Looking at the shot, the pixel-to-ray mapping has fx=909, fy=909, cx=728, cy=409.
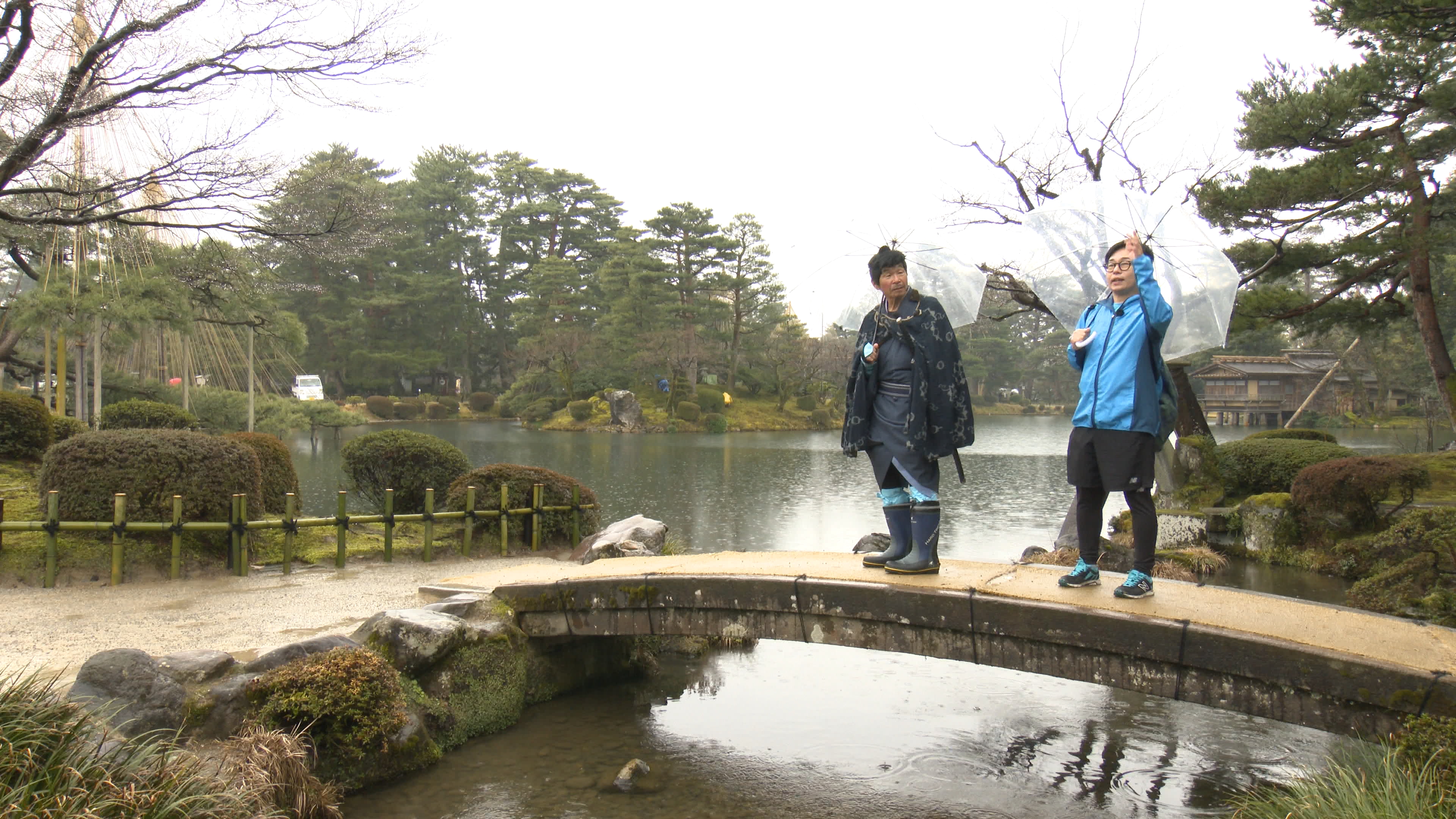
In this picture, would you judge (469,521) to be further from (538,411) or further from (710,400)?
(710,400)

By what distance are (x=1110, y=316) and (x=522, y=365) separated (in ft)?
156

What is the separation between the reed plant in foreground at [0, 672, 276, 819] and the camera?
3.21 m

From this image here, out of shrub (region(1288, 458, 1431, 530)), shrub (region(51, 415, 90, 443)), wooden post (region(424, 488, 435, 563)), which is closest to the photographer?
wooden post (region(424, 488, 435, 563))

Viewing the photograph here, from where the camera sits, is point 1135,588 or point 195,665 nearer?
point 1135,588

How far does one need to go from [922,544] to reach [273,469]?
8000mm

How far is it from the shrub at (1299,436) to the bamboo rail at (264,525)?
40.4 ft

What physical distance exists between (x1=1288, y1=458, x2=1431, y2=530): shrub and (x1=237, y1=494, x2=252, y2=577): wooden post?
1214 centimetres

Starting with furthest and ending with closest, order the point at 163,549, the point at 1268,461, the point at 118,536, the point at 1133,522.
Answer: the point at 1268,461
the point at 163,549
the point at 118,536
the point at 1133,522

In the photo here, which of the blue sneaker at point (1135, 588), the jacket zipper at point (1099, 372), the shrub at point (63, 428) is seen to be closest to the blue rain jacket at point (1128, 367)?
the jacket zipper at point (1099, 372)

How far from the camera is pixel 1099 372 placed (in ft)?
14.8

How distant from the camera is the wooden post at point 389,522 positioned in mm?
8594

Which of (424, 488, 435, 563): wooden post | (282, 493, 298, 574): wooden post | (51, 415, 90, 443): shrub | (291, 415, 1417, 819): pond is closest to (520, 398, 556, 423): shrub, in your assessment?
(51, 415, 90, 443): shrub

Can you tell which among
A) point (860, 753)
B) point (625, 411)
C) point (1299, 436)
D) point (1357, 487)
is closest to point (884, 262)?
point (860, 753)

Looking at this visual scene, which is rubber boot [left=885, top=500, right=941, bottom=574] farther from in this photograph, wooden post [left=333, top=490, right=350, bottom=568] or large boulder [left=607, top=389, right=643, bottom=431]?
large boulder [left=607, top=389, right=643, bottom=431]
